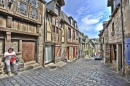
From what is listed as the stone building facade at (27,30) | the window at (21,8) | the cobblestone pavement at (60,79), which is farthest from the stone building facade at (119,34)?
the window at (21,8)

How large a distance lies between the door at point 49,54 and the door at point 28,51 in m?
1.68

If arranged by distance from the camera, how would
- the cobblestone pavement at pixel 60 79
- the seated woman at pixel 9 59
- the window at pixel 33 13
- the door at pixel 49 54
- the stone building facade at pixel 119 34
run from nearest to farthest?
the cobblestone pavement at pixel 60 79 < the seated woman at pixel 9 59 < the stone building facade at pixel 119 34 < the window at pixel 33 13 < the door at pixel 49 54

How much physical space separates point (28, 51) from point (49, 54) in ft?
9.28

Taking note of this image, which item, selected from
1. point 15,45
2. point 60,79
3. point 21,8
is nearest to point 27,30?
point 15,45

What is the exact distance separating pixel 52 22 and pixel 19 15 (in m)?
4.16

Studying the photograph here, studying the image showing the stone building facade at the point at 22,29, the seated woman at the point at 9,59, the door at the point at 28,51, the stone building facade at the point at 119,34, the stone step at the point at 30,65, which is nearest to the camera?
the seated woman at the point at 9,59

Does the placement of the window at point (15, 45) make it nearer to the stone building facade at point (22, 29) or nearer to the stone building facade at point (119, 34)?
the stone building facade at point (22, 29)

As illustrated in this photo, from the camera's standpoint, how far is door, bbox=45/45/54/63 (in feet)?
28.7

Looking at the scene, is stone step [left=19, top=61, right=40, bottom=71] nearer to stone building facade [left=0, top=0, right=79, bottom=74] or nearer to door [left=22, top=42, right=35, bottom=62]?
stone building facade [left=0, top=0, right=79, bottom=74]

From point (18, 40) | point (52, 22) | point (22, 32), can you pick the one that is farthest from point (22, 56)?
point (52, 22)

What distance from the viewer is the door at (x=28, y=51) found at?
6438 mm

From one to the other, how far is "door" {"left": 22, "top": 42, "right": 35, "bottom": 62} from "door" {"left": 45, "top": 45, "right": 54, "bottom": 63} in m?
1.68

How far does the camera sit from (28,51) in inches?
266

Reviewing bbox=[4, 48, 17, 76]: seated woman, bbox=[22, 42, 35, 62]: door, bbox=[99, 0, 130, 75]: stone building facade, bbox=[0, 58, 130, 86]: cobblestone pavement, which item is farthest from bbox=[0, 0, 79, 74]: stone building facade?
bbox=[99, 0, 130, 75]: stone building facade
